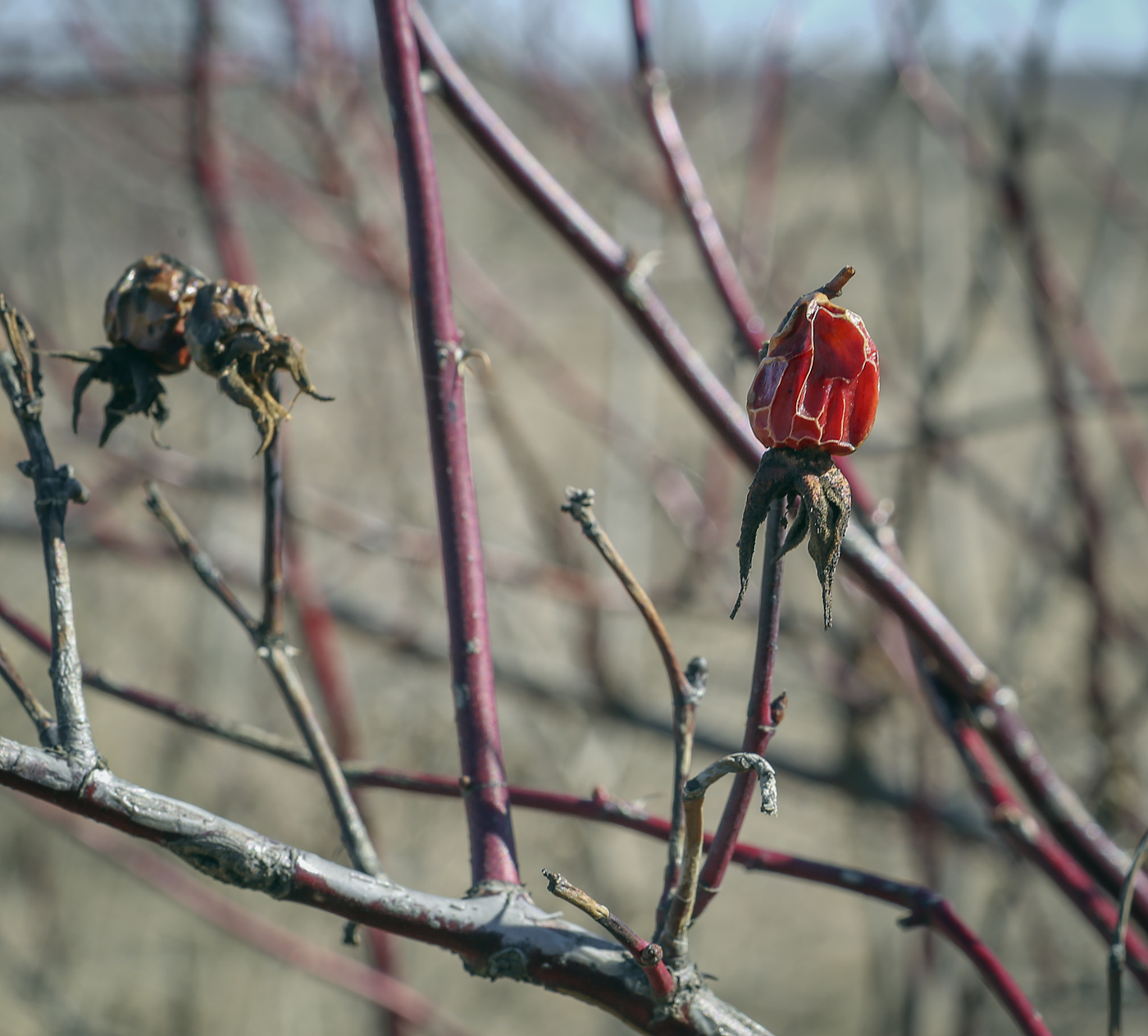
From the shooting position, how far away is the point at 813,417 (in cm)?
36

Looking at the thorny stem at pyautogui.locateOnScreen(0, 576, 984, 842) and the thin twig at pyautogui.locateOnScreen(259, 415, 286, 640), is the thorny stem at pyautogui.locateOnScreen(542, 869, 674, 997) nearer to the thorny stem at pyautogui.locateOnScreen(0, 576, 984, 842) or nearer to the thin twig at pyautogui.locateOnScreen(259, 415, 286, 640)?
the thorny stem at pyautogui.locateOnScreen(0, 576, 984, 842)

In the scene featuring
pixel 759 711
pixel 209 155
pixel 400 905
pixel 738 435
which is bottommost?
pixel 400 905

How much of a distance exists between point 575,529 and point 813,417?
7.31 ft

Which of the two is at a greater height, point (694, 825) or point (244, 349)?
point (244, 349)

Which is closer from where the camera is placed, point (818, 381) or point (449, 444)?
point (818, 381)

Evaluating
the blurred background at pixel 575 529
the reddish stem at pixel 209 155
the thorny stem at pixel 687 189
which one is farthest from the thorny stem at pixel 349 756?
the reddish stem at pixel 209 155

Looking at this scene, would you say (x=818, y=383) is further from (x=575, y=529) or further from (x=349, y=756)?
(x=575, y=529)

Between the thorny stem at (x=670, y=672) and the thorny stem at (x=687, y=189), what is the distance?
347 millimetres

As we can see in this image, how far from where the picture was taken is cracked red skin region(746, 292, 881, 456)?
0.36 metres

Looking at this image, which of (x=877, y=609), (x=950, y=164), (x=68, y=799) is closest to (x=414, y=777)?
(x=68, y=799)

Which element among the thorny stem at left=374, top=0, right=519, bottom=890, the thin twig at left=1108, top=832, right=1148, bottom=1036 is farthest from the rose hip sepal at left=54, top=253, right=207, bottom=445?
the thin twig at left=1108, top=832, right=1148, bottom=1036

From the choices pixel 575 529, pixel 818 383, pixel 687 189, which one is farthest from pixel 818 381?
pixel 575 529

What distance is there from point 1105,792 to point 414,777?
3.25 ft

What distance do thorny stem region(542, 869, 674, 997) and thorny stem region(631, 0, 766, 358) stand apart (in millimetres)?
483
